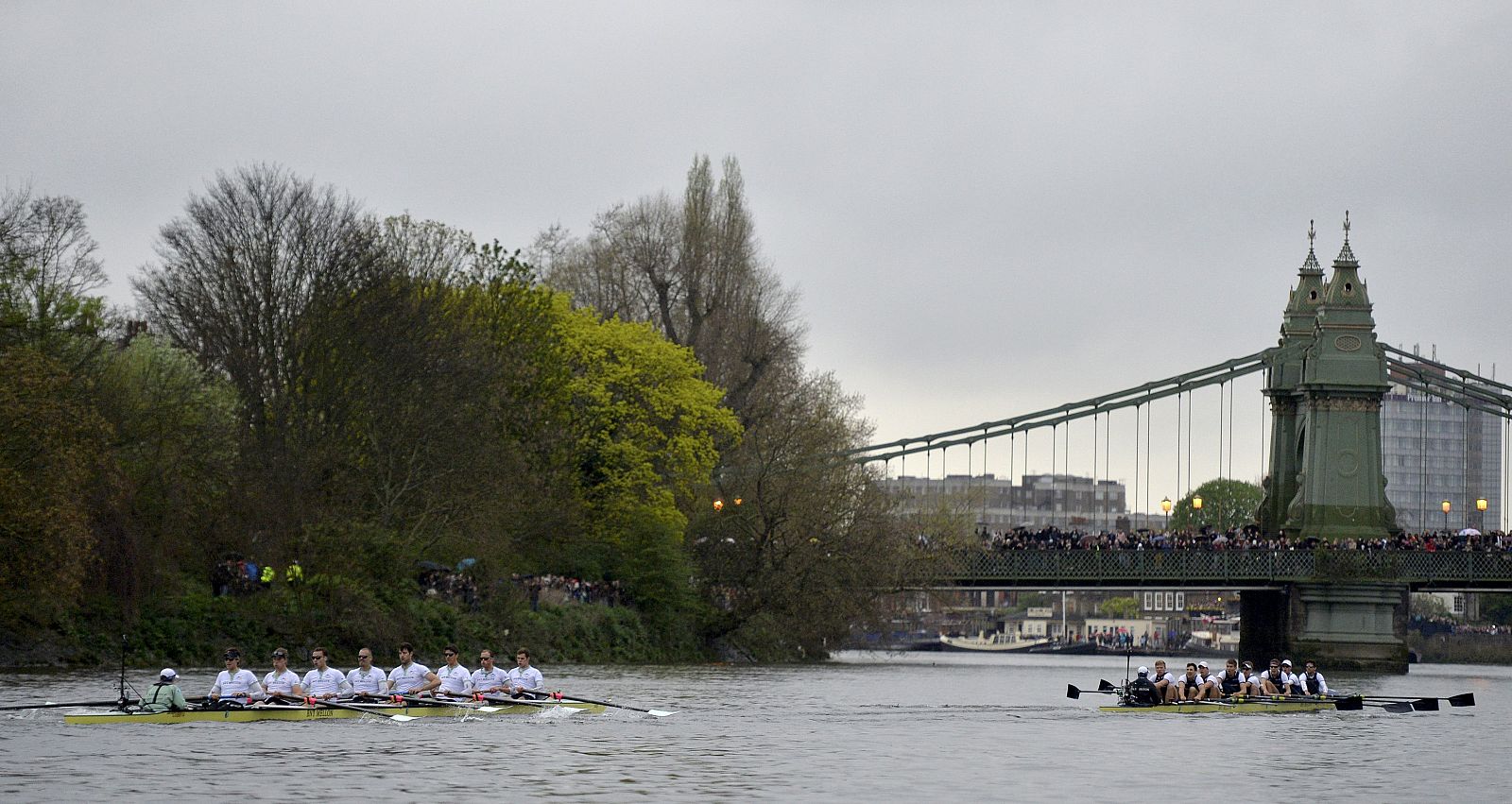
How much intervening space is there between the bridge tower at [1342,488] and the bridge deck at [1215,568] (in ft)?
1.69

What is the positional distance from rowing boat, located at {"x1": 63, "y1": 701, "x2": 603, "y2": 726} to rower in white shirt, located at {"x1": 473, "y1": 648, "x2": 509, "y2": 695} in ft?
1.29

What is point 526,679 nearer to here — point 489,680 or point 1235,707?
point 489,680

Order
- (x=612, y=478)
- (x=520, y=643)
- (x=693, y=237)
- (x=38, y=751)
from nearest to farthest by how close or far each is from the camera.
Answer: (x=38, y=751), (x=520, y=643), (x=612, y=478), (x=693, y=237)

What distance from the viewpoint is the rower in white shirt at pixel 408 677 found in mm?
36000

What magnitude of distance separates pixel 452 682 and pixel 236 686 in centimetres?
432

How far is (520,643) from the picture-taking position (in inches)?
2197

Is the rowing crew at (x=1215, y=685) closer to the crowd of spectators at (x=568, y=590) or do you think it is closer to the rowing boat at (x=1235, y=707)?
the rowing boat at (x=1235, y=707)

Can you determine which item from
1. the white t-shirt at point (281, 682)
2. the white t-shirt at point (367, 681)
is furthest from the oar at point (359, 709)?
the white t-shirt at point (367, 681)

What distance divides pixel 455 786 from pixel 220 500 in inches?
1010

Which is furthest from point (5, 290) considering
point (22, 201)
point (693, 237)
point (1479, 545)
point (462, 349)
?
point (1479, 545)

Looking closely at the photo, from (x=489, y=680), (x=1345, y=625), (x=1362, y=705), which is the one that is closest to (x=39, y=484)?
(x=489, y=680)

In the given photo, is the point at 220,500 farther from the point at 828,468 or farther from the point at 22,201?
the point at 828,468

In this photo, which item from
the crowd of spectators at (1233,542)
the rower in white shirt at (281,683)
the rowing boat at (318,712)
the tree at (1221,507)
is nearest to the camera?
the rowing boat at (318,712)

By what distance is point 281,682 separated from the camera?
3406 cm
